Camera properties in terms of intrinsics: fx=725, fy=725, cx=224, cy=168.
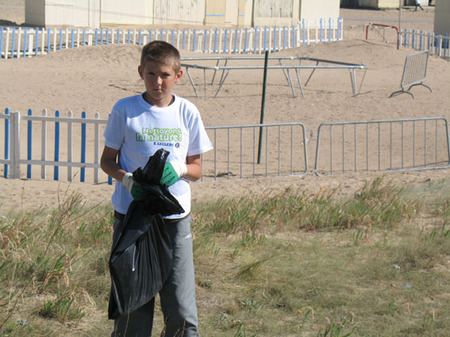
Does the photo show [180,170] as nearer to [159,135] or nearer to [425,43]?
[159,135]

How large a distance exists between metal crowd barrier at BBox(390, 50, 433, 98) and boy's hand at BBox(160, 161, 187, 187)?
13.4m

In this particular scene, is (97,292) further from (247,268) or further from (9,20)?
(9,20)

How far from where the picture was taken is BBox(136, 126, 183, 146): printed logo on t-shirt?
11.1 ft

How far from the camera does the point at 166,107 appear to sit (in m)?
3.43

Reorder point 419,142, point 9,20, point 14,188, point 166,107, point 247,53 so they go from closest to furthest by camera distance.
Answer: point 166,107
point 14,188
point 419,142
point 247,53
point 9,20

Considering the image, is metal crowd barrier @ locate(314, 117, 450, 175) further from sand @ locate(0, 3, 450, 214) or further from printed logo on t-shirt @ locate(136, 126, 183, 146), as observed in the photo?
printed logo on t-shirt @ locate(136, 126, 183, 146)

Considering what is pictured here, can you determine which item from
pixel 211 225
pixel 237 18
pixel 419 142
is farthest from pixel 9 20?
pixel 211 225

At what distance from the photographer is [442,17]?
28.6 meters

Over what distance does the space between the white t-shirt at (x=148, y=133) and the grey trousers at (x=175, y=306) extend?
0.40 ft

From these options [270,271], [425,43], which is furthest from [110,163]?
[425,43]

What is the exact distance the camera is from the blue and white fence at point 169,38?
2048cm

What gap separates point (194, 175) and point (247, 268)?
5.56ft

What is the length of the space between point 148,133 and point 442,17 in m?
→ 27.4

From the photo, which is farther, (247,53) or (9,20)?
(9,20)
